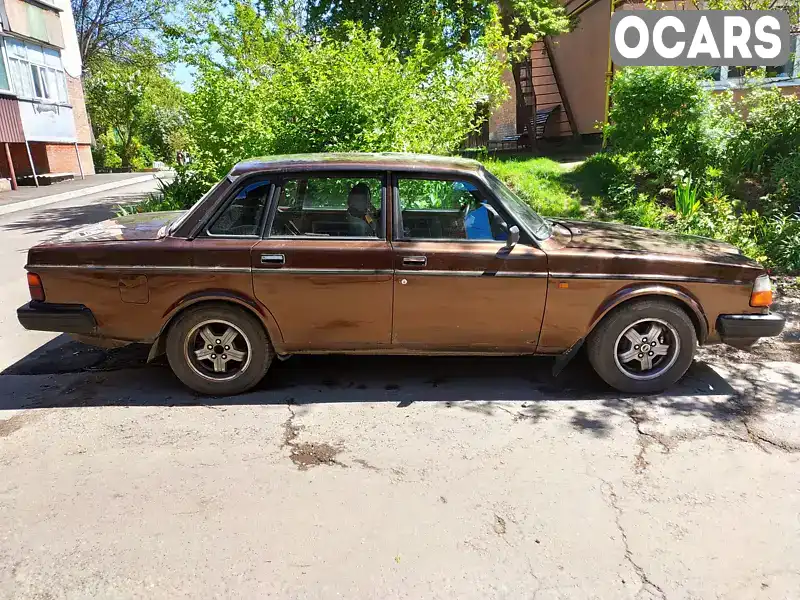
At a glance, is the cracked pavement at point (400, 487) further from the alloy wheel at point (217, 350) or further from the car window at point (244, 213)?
the car window at point (244, 213)

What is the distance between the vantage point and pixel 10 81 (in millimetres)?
20172

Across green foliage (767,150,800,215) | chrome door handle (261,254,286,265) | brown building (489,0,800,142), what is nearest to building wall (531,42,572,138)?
brown building (489,0,800,142)

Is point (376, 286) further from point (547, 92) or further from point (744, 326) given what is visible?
point (547, 92)

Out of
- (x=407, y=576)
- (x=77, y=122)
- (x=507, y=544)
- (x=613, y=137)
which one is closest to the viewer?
(x=407, y=576)

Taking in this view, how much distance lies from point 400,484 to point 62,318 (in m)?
2.71

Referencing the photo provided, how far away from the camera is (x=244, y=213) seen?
4.26 meters

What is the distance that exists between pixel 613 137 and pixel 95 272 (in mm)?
8097

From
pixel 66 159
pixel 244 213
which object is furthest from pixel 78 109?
pixel 244 213

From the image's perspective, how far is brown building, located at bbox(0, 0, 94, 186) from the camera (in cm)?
2012

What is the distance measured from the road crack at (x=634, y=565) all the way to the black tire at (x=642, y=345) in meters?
1.28

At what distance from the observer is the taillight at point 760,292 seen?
426 cm

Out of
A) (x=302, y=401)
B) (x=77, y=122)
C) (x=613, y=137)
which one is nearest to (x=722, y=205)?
(x=613, y=137)

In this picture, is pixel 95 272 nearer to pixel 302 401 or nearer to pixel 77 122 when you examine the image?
pixel 302 401

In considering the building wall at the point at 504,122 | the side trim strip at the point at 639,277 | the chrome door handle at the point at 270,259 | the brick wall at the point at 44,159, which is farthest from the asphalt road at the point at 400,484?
the brick wall at the point at 44,159
